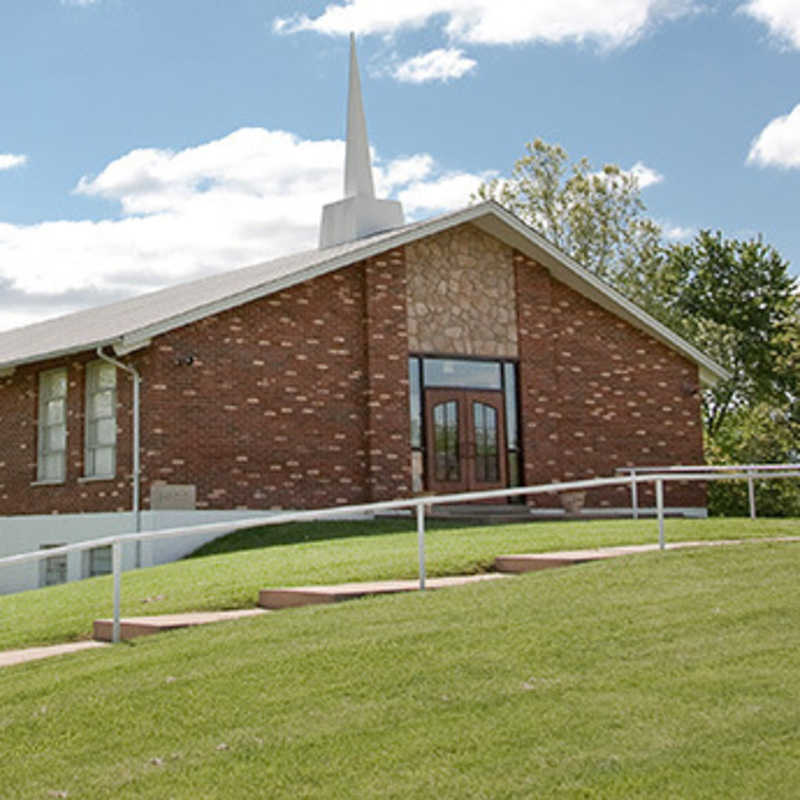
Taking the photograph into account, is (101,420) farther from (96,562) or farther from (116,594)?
(116,594)

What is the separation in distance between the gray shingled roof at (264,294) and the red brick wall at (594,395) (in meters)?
0.39

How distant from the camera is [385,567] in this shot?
1151cm

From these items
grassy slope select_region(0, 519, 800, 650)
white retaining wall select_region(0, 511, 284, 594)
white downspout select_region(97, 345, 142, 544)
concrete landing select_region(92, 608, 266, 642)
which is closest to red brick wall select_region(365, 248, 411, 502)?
white retaining wall select_region(0, 511, 284, 594)

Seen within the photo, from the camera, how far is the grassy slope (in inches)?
428

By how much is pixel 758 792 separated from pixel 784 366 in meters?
34.8

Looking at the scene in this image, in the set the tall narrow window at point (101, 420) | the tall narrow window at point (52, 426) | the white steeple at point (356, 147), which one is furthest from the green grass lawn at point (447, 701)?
the white steeple at point (356, 147)

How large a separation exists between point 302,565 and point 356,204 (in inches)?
534

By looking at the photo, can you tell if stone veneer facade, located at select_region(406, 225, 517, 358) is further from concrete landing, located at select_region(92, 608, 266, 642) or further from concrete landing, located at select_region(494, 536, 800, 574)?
concrete landing, located at select_region(92, 608, 266, 642)

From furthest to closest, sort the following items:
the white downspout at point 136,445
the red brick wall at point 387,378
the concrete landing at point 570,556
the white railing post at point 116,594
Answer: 1. the red brick wall at point 387,378
2. the white downspout at point 136,445
3. the concrete landing at point 570,556
4. the white railing post at point 116,594

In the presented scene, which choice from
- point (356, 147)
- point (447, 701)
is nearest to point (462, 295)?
point (356, 147)

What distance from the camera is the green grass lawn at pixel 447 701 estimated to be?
5.49 m

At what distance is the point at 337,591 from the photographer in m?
9.71

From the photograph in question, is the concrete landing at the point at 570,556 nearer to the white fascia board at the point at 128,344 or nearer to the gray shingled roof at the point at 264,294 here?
the white fascia board at the point at 128,344

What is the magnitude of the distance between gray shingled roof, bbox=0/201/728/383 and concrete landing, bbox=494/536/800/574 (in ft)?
26.5
